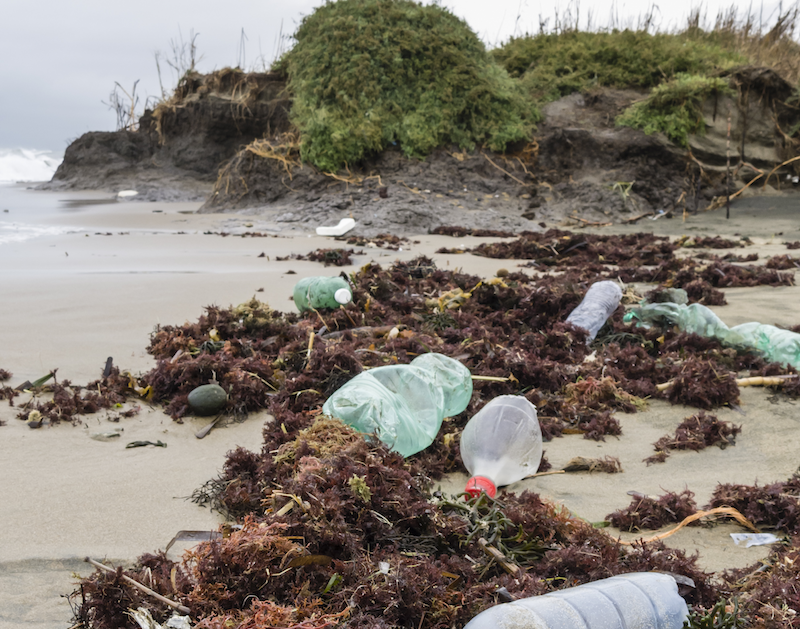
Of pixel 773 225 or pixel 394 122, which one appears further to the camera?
pixel 394 122

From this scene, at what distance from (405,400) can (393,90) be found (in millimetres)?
11951

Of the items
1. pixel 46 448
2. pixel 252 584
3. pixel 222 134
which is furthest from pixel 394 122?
pixel 252 584

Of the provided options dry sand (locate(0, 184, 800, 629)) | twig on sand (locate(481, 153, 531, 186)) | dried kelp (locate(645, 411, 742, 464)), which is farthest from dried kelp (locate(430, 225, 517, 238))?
dried kelp (locate(645, 411, 742, 464))

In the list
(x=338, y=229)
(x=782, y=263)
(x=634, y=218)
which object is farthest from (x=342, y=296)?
(x=634, y=218)

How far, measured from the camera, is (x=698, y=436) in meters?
2.59

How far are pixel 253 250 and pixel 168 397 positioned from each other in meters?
5.38

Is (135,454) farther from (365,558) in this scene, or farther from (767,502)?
(767,502)

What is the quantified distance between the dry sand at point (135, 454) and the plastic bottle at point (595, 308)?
815mm

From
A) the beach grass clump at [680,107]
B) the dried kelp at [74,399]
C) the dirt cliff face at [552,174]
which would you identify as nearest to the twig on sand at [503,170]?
the dirt cliff face at [552,174]

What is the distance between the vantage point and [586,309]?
13.3 ft

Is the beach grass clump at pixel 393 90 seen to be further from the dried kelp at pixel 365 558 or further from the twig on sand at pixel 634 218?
the dried kelp at pixel 365 558

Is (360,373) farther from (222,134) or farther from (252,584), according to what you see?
(222,134)

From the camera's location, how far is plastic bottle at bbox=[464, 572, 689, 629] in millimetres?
1244

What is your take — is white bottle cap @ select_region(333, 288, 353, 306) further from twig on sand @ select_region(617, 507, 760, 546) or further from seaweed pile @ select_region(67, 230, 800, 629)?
twig on sand @ select_region(617, 507, 760, 546)
